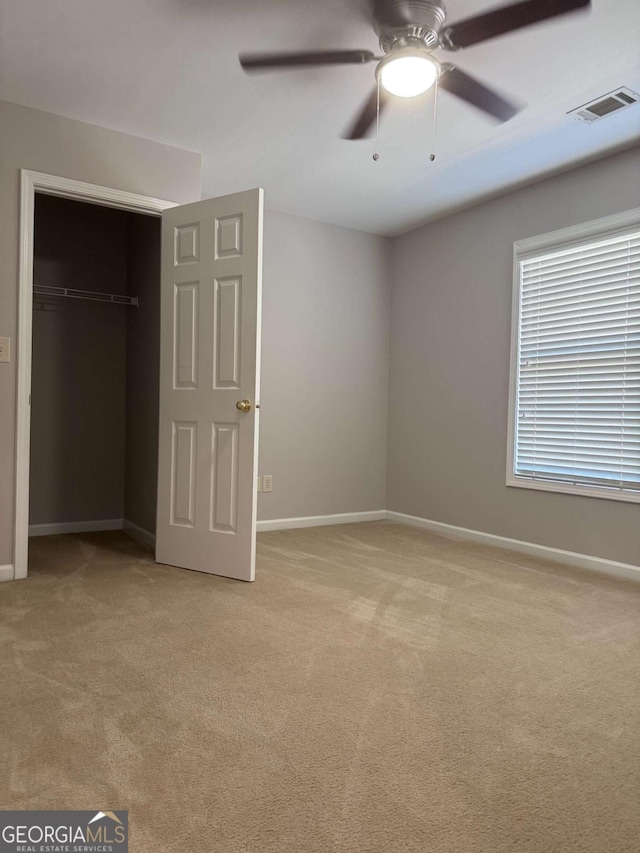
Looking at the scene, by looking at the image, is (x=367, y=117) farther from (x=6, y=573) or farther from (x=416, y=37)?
(x=6, y=573)

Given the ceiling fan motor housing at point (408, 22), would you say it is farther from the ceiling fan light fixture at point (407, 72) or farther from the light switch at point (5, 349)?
the light switch at point (5, 349)

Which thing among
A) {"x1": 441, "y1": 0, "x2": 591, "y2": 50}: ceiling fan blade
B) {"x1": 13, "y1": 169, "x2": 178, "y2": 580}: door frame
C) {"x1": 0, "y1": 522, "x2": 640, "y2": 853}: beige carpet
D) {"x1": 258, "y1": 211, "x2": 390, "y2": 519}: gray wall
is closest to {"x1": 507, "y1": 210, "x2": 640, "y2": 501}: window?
{"x1": 0, "y1": 522, "x2": 640, "y2": 853}: beige carpet

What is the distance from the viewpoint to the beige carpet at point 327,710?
139cm

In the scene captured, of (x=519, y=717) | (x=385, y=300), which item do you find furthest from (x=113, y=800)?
(x=385, y=300)

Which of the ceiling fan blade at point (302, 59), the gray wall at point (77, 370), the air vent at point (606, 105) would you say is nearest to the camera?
the ceiling fan blade at point (302, 59)

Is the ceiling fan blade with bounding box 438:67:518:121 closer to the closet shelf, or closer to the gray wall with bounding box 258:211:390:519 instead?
the gray wall with bounding box 258:211:390:519

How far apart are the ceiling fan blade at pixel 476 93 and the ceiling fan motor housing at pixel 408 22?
191 millimetres

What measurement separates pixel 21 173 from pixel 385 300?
3.18 m

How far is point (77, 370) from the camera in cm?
470

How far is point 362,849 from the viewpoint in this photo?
1.29m

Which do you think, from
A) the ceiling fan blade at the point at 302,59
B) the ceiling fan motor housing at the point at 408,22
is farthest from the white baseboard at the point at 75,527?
the ceiling fan motor housing at the point at 408,22

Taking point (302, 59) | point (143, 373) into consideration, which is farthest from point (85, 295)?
point (302, 59)

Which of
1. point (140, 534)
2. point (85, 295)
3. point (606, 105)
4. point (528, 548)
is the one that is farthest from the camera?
point (85, 295)

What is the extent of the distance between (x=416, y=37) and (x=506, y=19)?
1.14ft
